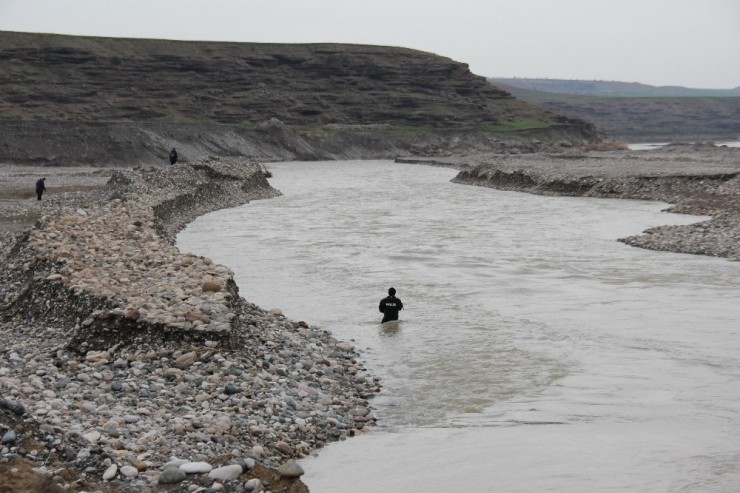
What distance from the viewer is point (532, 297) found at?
21.5 metres

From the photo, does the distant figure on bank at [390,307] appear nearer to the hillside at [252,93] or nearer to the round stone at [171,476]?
the round stone at [171,476]

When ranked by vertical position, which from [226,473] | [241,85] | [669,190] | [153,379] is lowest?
[226,473]

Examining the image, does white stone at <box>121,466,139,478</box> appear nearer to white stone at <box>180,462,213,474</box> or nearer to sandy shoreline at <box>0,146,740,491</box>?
sandy shoreline at <box>0,146,740,491</box>

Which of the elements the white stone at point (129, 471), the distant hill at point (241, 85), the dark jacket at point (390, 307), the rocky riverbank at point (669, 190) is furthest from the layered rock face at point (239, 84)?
the white stone at point (129, 471)

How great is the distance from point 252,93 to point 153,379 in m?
105

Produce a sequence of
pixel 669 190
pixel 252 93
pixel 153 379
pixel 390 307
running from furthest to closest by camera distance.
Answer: pixel 252 93, pixel 669 190, pixel 390 307, pixel 153 379

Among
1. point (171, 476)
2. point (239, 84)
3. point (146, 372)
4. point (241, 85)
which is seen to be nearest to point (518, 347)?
point (146, 372)

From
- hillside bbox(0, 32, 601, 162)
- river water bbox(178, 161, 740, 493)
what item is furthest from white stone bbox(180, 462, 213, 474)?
hillside bbox(0, 32, 601, 162)

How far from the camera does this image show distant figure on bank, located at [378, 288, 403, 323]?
60.2 feet

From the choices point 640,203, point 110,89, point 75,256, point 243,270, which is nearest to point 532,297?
point 243,270

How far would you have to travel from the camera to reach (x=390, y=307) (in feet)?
60.2

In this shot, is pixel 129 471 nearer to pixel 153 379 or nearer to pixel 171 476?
pixel 171 476

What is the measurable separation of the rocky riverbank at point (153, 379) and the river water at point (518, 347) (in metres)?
0.75

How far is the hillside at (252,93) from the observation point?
9938 centimetres
